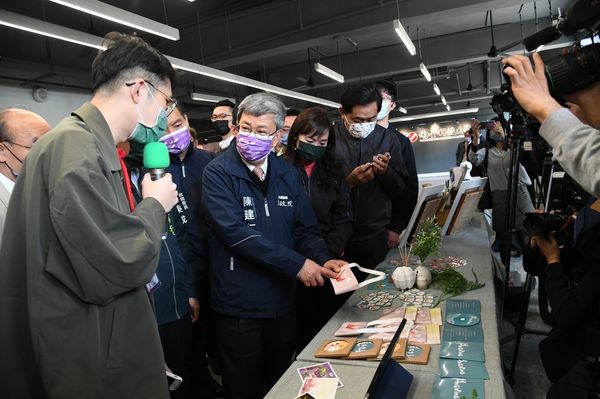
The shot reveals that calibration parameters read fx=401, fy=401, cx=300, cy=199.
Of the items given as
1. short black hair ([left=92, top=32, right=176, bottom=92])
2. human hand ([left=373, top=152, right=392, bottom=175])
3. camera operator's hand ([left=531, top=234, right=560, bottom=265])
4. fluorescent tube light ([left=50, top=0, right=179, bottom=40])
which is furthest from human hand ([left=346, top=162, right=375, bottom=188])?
fluorescent tube light ([left=50, top=0, right=179, bottom=40])

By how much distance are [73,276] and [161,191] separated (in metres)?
0.31

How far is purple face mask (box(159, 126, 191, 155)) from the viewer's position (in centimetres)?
202

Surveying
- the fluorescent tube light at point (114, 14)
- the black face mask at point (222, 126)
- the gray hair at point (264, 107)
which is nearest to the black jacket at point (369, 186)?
the gray hair at point (264, 107)

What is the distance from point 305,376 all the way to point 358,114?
162 cm

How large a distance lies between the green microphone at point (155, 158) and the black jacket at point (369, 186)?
1.39 m

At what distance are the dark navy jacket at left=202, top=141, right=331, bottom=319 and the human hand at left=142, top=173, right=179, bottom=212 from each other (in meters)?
0.51

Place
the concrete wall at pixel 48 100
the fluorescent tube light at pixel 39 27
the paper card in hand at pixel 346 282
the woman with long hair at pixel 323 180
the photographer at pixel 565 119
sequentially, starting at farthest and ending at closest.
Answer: the concrete wall at pixel 48 100
the fluorescent tube light at pixel 39 27
the woman with long hair at pixel 323 180
the paper card in hand at pixel 346 282
the photographer at pixel 565 119

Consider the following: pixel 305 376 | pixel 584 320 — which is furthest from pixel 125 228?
pixel 584 320

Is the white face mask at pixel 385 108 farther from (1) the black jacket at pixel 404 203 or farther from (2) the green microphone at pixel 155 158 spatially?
(2) the green microphone at pixel 155 158

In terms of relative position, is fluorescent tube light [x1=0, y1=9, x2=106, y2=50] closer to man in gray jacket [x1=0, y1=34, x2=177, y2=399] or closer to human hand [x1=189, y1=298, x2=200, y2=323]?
human hand [x1=189, y1=298, x2=200, y2=323]

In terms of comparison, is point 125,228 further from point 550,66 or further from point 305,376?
point 550,66

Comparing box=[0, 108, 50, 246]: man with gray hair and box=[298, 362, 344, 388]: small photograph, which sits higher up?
box=[0, 108, 50, 246]: man with gray hair

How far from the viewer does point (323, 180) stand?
2.18 meters

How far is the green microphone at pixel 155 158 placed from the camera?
1.14 meters
